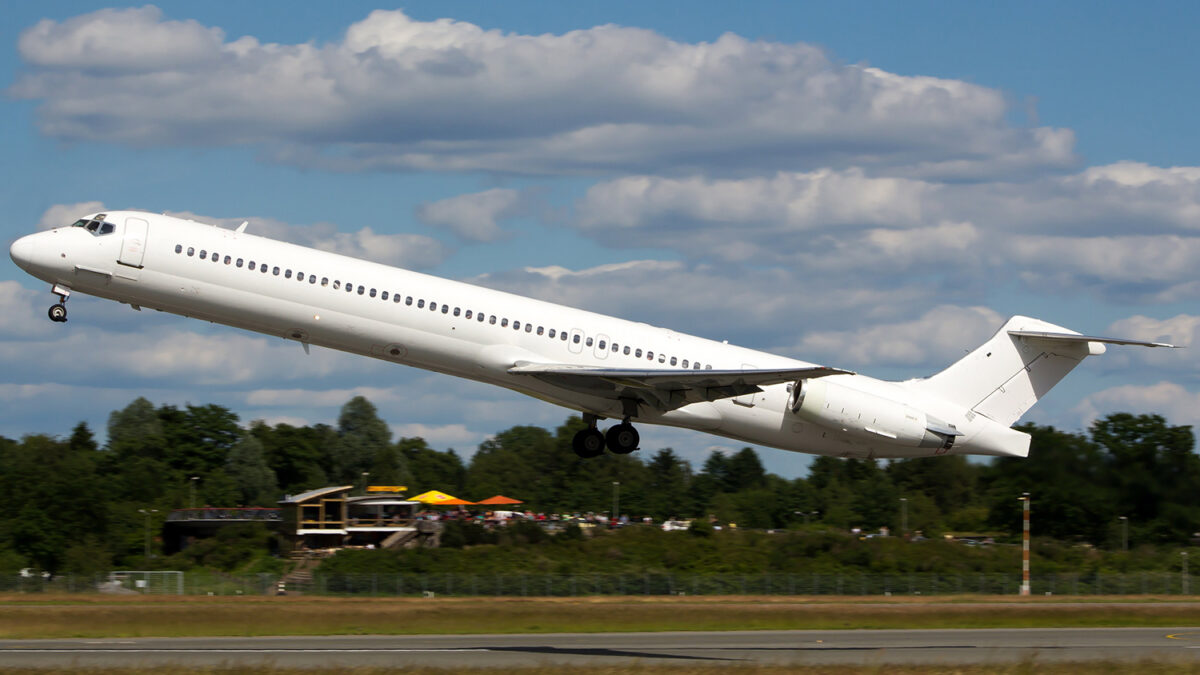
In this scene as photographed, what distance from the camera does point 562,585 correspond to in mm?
43469

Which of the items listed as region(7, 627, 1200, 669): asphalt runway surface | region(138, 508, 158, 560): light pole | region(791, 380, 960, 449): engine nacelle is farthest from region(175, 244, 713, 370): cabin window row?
region(138, 508, 158, 560): light pole

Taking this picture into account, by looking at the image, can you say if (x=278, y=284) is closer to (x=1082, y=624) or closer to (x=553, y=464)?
(x=1082, y=624)

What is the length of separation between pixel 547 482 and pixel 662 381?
88.7 metres

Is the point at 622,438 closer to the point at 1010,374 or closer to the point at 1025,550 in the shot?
the point at 1010,374

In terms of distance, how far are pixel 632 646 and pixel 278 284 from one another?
10.9m

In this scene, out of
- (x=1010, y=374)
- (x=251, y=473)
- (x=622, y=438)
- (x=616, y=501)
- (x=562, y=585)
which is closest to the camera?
(x=622, y=438)

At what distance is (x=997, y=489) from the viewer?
46.4 m

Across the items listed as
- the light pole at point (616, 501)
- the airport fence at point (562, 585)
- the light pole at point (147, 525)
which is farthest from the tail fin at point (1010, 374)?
the light pole at point (616, 501)

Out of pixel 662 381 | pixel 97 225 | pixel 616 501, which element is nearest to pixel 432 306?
pixel 662 381

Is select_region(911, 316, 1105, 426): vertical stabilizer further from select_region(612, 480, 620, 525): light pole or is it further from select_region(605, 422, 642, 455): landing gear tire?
select_region(612, 480, 620, 525): light pole

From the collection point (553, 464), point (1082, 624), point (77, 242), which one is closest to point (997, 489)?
point (1082, 624)

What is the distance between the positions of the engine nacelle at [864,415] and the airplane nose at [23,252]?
17.5m

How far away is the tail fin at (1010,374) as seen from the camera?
35625mm

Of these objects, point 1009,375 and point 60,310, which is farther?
point 1009,375
